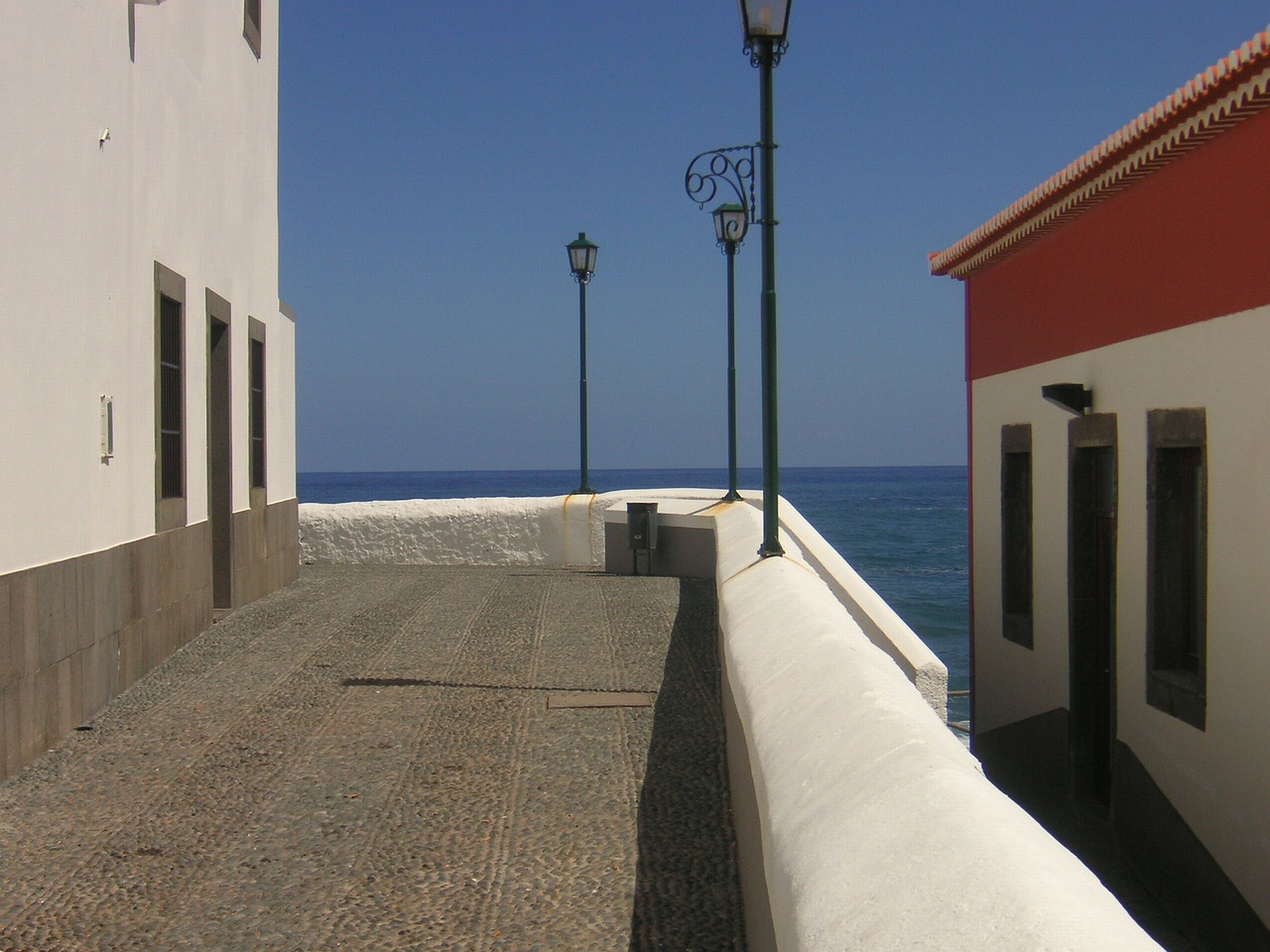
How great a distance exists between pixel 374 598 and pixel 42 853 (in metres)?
7.80

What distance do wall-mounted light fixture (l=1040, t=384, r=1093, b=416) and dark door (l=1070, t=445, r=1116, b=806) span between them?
15.5 inches

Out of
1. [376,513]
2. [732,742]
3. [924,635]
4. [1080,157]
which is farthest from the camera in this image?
[924,635]

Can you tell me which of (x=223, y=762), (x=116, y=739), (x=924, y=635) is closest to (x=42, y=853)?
(x=223, y=762)

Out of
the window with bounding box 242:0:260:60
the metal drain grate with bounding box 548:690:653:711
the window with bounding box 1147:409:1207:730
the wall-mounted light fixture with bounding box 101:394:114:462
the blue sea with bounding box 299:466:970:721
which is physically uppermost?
the window with bounding box 242:0:260:60

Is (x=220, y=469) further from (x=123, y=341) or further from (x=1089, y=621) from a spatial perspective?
(x=1089, y=621)

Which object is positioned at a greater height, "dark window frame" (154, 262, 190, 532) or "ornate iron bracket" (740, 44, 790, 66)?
"ornate iron bracket" (740, 44, 790, 66)

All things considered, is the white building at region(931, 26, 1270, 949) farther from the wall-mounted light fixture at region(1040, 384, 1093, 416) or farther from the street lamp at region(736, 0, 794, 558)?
the street lamp at region(736, 0, 794, 558)

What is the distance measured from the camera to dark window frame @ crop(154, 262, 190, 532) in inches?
342

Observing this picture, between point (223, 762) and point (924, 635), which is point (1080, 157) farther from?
point (924, 635)

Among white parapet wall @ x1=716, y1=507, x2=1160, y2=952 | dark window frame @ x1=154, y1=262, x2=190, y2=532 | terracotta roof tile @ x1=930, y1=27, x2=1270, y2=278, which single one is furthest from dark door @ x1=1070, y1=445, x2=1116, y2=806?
dark window frame @ x1=154, y1=262, x2=190, y2=532

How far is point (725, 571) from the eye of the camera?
348 inches

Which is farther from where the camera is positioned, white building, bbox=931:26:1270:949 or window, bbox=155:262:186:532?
window, bbox=155:262:186:532

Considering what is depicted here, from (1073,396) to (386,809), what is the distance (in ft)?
25.0

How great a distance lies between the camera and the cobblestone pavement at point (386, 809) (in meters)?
3.97
